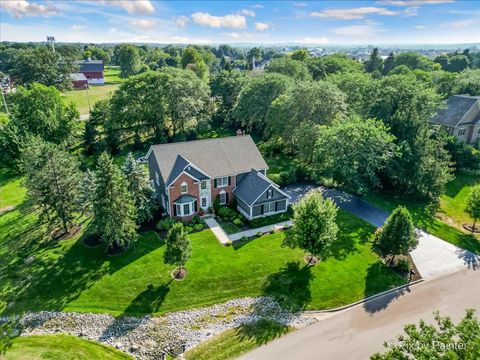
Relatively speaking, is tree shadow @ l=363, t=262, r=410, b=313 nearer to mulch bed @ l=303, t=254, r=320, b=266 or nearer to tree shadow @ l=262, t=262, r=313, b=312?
mulch bed @ l=303, t=254, r=320, b=266

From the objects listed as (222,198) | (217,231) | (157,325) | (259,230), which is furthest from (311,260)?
(157,325)

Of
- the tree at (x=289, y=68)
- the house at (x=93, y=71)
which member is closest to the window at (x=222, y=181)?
the tree at (x=289, y=68)

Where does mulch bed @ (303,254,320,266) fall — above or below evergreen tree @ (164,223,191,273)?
below

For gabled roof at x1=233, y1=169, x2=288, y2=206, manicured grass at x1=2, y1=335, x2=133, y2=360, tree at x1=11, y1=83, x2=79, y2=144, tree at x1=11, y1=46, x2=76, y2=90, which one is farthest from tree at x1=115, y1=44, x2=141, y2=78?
manicured grass at x1=2, y1=335, x2=133, y2=360

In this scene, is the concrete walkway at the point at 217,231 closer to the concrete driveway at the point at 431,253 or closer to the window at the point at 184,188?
the window at the point at 184,188

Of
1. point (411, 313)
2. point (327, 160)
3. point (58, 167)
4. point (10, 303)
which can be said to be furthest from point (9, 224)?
point (411, 313)
